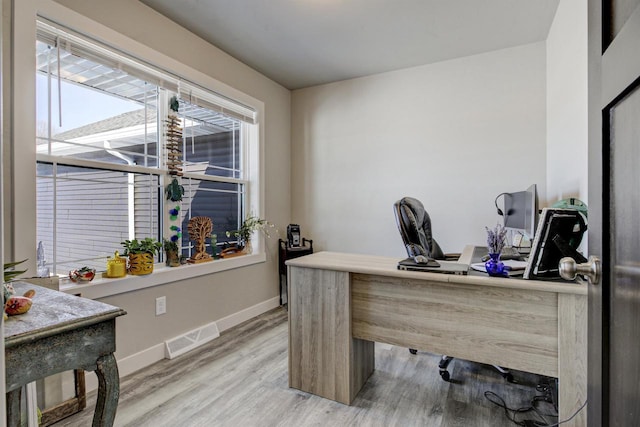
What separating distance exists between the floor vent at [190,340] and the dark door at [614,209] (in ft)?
8.16

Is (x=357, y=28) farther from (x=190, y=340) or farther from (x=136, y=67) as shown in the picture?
(x=190, y=340)

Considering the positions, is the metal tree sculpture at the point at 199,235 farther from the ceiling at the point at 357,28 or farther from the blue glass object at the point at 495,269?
the blue glass object at the point at 495,269

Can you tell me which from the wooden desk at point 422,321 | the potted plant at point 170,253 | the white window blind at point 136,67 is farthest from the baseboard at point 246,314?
the white window blind at point 136,67

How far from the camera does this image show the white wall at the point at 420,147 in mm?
2934

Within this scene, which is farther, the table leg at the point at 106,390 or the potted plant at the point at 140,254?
the potted plant at the point at 140,254

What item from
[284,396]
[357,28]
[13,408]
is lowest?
[284,396]

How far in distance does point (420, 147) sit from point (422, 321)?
6.94 ft

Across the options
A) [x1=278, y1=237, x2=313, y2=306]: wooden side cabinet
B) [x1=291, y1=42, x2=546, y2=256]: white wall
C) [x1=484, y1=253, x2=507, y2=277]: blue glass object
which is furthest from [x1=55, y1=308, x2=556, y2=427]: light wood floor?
[x1=291, y1=42, x2=546, y2=256]: white wall

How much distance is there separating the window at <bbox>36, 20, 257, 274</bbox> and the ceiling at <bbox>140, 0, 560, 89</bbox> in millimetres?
524

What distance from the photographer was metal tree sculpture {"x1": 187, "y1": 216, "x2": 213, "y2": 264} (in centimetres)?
277

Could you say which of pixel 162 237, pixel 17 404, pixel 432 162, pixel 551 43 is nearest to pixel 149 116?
pixel 162 237

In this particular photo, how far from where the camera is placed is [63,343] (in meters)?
1.00

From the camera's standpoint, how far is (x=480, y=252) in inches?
102

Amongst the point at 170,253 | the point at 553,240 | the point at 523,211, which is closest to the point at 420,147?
the point at 523,211
